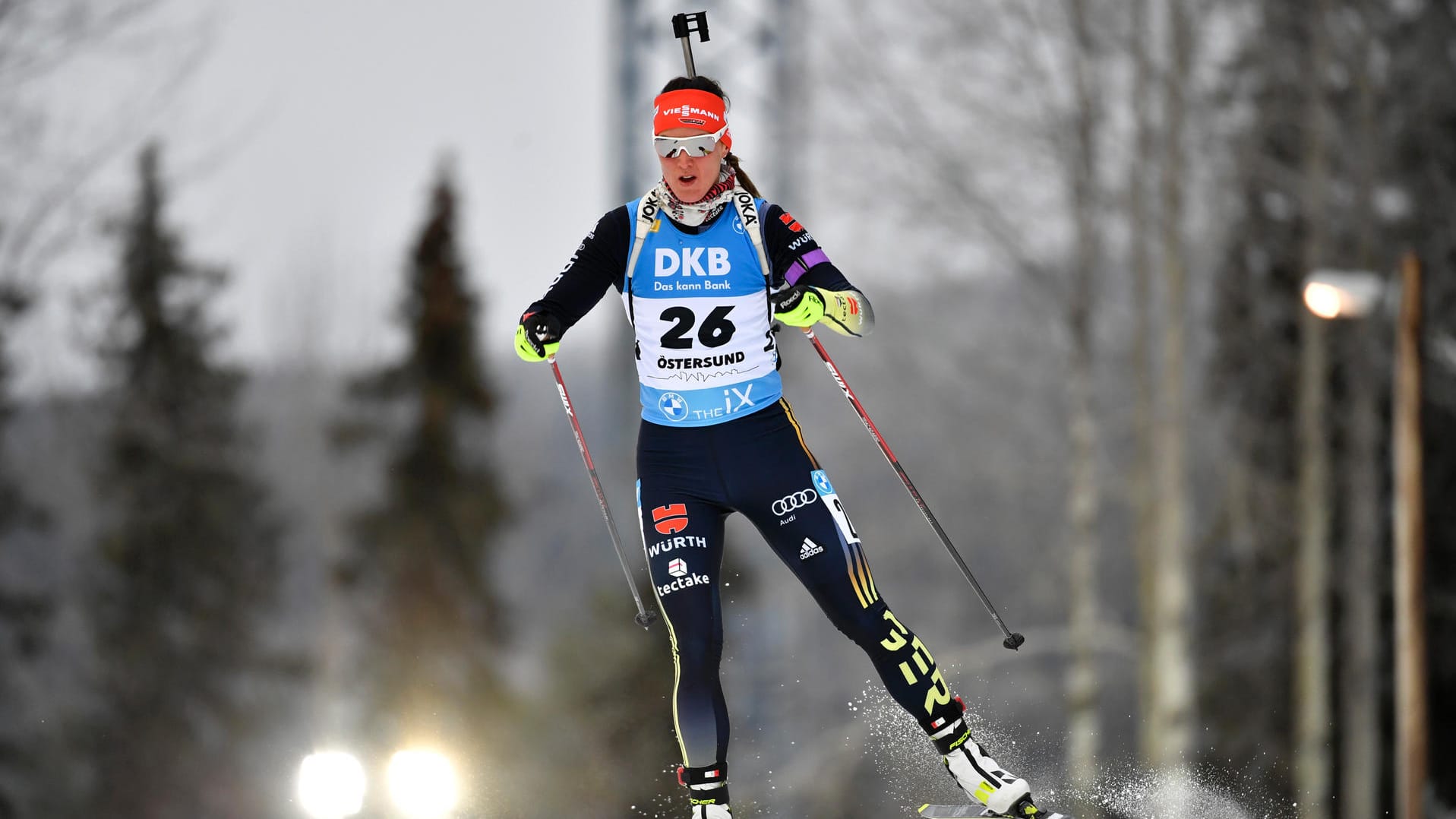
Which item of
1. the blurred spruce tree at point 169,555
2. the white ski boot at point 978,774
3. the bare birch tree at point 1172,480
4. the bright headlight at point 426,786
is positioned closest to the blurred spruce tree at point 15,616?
the blurred spruce tree at point 169,555

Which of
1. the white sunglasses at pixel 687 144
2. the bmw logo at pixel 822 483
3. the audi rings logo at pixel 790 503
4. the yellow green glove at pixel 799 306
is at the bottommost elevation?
the audi rings logo at pixel 790 503

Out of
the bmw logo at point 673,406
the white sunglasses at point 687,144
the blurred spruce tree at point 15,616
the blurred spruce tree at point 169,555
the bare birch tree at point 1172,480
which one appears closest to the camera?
the white sunglasses at point 687,144

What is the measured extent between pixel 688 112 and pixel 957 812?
2.79 metres

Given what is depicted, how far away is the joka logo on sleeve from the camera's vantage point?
4.63 metres

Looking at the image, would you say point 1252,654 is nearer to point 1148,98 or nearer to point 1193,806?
point 1148,98

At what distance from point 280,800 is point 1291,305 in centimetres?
1996

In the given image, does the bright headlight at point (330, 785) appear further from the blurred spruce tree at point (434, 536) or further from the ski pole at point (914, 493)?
the blurred spruce tree at point (434, 536)

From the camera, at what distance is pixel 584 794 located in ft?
61.1

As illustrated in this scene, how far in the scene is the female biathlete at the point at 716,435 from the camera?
180 inches

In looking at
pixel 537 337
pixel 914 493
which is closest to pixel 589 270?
pixel 537 337

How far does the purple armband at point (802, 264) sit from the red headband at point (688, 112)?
55 centimetres

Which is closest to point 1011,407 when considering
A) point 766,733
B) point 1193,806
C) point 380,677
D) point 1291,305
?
point 1291,305

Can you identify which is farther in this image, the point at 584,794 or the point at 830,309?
the point at 584,794

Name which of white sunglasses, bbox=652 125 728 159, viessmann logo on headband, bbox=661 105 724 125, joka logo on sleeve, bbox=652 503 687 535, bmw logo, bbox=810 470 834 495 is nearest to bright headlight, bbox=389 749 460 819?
joka logo on sleeve, bbox=652 503 687 535
